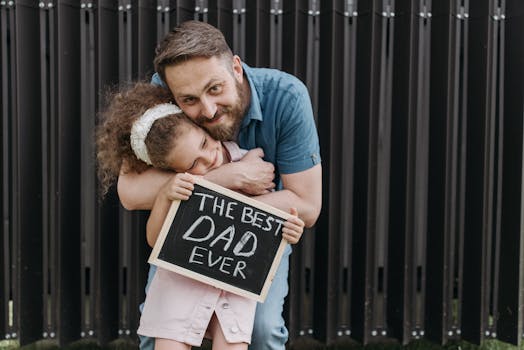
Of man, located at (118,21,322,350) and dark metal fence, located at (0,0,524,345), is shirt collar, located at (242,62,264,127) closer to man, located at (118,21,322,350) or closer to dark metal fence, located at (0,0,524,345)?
man, located at (118,21,322,350)

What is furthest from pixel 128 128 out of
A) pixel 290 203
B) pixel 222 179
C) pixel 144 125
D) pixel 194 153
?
pixel 290 203

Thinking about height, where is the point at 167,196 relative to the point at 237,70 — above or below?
below

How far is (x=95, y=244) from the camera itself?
3725 mm

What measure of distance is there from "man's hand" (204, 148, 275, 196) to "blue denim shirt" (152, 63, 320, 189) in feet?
0.25

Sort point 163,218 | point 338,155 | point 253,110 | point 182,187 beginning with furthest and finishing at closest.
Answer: point 338,155, point 253,110, point 163,218, point 182,187

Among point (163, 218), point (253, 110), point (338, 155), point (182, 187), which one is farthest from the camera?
point (338, 155)

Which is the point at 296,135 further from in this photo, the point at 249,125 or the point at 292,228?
the point at 292,228

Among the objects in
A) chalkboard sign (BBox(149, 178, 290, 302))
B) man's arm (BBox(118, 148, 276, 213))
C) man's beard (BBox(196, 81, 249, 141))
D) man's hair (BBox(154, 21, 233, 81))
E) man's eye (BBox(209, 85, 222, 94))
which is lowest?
chalkboard sign (BBox(149, 178, 290, 302))

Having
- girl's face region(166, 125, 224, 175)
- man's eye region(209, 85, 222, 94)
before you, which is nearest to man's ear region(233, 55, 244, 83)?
man's eye region(209, 85, 222, 94)

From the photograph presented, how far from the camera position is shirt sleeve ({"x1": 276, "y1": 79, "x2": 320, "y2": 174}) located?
2.73 metres

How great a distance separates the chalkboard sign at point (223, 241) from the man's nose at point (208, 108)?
0.82ft

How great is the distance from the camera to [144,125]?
2.54 m

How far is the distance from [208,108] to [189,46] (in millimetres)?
233

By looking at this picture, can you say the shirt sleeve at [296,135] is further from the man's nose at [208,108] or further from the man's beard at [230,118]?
the man's nose at [208,108]
